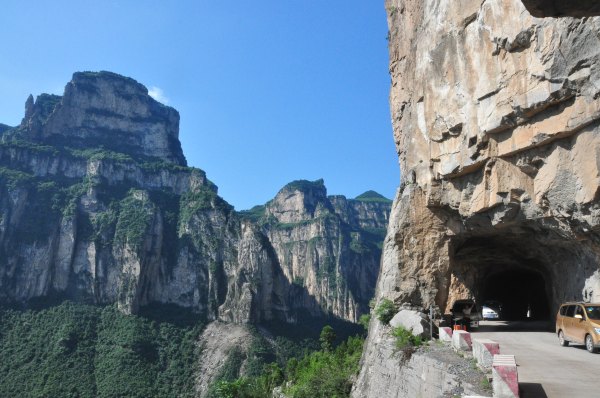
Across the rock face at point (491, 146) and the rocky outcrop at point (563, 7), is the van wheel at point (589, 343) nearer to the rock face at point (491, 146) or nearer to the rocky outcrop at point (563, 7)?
the rock face at point (491, 146)

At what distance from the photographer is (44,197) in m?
119

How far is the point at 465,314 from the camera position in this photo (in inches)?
923

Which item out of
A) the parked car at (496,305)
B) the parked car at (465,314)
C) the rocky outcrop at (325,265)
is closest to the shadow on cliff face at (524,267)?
the parked car at (496,305)

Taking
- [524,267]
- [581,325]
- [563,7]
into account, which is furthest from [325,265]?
[563,7]

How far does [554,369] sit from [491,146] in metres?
8.22

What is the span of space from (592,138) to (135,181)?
5262 inches

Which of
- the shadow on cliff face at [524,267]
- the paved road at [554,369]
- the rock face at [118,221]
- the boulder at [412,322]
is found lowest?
the paved road at [554,369]

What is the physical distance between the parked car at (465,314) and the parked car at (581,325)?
266 inches

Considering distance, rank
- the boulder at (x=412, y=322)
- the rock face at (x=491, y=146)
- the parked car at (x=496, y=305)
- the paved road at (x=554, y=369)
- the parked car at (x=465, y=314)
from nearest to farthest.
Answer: the paved road at (x=554, y=369), the rock face at (x=491, y=146), the boulder at (x=412, y=322), the parked car at (x=465, y=314), the parked car at (x=496, y=305)

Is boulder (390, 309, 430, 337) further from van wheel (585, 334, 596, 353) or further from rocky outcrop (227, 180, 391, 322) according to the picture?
rocky outcrop (227, 180, 391, 322)

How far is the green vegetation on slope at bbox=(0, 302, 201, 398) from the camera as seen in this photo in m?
80.3

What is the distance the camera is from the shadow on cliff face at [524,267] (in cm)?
1858

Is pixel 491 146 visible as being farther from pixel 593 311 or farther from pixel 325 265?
pixel 325 265

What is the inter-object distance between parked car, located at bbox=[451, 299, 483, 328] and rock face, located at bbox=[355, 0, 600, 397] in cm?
196
